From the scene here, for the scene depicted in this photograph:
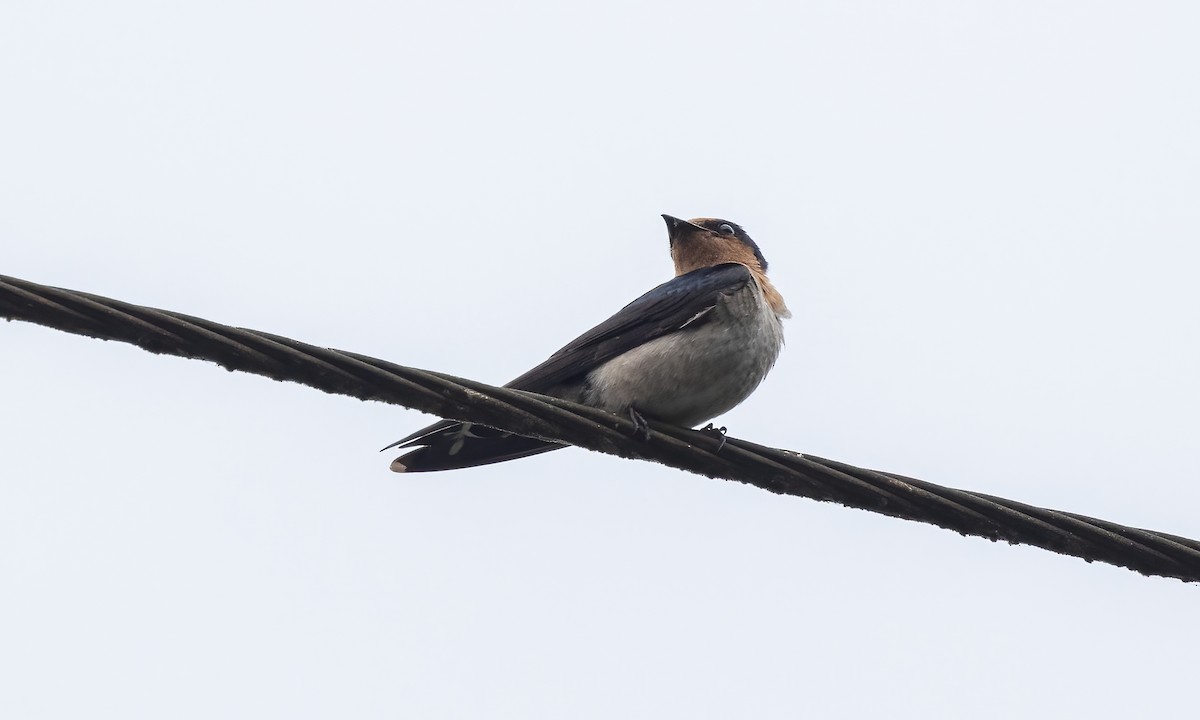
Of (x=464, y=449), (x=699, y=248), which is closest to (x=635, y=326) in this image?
(x=464, y=449)

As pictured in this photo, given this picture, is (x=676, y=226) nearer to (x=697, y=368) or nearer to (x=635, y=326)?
(x=635, y=326)

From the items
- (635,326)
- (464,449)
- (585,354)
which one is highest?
(635,326)

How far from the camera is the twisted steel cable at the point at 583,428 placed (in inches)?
154

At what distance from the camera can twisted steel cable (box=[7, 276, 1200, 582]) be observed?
390cm

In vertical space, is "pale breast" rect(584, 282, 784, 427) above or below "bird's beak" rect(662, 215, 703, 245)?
below

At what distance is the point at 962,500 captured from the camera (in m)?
4.64

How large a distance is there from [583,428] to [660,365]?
163cm

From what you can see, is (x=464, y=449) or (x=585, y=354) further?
(x=585, y=354)

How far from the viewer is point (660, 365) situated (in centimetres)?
656

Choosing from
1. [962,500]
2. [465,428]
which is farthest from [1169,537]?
[465,428]

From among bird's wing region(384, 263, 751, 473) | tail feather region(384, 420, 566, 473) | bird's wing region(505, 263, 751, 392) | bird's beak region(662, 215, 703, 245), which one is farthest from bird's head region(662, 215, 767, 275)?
tail feather region(384, 420, 566, 473)

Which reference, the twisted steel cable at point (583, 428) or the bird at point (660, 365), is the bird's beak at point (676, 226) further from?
the twisted steel cable at point (583, 428)

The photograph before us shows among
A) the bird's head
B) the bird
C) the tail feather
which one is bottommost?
the tail feather

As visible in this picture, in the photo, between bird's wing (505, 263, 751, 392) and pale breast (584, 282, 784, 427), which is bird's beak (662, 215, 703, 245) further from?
pale breast (584, 282, 784, 427)
